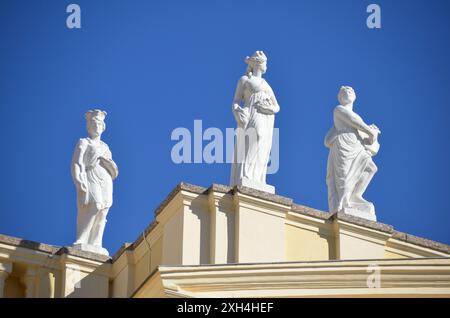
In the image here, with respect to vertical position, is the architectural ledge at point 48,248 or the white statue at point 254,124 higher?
the white statue at point 254,124

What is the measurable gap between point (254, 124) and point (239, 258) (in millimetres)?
2268

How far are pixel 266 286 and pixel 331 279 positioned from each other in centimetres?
94

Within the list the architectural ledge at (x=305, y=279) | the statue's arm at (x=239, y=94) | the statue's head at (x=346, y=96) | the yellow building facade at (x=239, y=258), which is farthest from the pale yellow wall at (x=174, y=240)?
the statue's head at (x=346, y=96)

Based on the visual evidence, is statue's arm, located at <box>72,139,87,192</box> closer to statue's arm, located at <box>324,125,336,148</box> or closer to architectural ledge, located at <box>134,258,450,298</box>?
architectural ledge, located at <box>134,258,450,298</box>

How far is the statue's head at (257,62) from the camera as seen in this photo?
34.2 meters

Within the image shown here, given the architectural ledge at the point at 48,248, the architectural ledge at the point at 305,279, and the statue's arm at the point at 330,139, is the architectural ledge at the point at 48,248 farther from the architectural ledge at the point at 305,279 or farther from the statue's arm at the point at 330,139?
the statue's arm at the point at 330,139

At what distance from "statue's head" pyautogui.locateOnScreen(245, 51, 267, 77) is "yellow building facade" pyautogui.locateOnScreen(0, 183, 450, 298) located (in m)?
2.26

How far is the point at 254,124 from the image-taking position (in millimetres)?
33625

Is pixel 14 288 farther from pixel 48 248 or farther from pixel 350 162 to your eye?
pixel 350 162

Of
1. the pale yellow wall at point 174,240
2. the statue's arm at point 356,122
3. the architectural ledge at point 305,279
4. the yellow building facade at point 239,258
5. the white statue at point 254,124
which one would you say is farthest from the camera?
the statue's arm at point 356,122

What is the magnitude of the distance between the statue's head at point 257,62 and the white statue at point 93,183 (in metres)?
2.32

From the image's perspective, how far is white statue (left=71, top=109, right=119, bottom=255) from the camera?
33.9 meters
